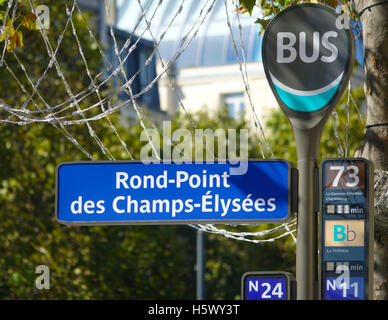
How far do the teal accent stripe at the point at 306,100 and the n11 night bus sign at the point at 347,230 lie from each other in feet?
0.93

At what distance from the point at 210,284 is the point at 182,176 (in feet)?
73.8

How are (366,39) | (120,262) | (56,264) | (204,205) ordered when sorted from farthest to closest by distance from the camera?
(120,262), (56,264), (366,39), (204,205)

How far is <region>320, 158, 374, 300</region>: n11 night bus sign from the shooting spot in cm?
405

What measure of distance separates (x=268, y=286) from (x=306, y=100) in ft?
2.90

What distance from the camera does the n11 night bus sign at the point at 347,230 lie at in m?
4.05

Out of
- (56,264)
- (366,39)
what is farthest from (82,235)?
(366,39)

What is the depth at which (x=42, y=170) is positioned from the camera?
17969 mm

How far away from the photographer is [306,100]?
4270mm

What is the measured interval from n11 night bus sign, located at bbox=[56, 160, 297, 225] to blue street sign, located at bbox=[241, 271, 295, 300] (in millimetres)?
260

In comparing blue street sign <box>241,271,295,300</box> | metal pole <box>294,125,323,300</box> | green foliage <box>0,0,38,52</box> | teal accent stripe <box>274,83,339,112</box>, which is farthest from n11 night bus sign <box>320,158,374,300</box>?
green foliage <box>0,0,38,52</box>

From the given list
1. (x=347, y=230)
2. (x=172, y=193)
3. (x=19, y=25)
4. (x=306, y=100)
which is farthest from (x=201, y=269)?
(x=347, y=230)

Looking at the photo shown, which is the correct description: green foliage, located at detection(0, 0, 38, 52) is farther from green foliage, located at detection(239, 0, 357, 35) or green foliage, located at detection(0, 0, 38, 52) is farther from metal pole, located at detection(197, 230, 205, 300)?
metal pole, located at detection(197, 230, 205, 300)

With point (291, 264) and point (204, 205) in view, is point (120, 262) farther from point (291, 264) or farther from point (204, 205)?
point (204, 205)
